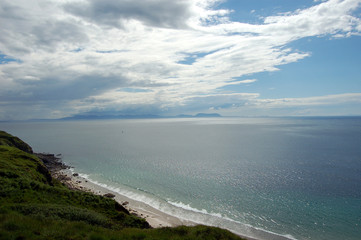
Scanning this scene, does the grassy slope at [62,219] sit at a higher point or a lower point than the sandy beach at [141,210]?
higher

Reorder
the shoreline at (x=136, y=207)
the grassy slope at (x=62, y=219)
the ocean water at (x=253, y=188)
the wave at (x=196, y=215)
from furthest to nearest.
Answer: the shoreline at (x=136, y=207) → the ocean water at (x=253, y=188) → the wave at (x=196, y=215) → the grassy slope at (x=62, y=219)

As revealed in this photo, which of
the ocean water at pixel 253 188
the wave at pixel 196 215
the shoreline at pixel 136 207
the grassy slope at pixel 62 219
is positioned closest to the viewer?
the grassy slope at pixel 62 219

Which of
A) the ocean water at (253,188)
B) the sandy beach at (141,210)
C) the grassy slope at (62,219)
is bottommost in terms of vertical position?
the sandy beach at (141,210)

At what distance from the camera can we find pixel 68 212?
66.5 ft

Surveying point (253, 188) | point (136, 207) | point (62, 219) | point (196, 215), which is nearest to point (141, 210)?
point (136, 207)

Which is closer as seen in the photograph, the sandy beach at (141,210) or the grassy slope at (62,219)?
the grassy slope at (62,219)

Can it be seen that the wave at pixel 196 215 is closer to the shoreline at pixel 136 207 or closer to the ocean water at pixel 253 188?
the ocean water at pixel 253 188

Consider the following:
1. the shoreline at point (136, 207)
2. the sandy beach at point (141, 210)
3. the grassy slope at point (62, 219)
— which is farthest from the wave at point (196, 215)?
the grassy slope at point (62, 219)

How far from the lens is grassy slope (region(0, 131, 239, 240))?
14516mm

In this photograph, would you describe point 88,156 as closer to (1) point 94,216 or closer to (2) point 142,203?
(2) point 142,203

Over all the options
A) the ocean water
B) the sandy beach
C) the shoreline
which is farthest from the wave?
the sandy beach

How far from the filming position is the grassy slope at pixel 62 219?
14.5 meters

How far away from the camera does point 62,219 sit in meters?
18.4

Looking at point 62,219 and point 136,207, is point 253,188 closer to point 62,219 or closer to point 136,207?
point 136,207
